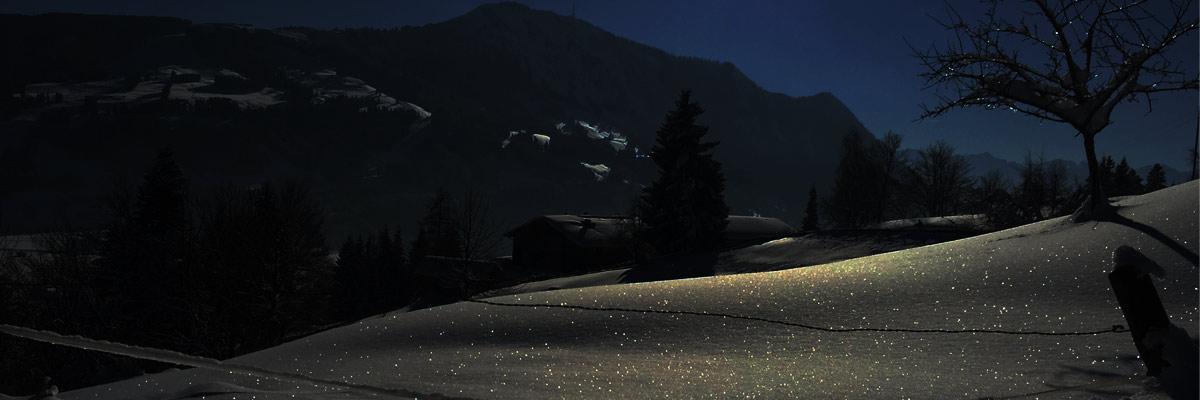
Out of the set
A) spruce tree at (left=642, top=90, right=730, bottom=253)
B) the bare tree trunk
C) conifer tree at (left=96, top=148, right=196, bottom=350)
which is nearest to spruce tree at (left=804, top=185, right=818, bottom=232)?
spruce tree at (left=642, top=90, right=730, bottom=253)

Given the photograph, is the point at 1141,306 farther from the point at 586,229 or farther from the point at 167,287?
the point at 586,229

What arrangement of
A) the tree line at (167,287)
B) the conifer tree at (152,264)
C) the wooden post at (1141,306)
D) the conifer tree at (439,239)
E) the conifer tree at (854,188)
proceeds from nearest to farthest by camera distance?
the wooden post at (1141,306) < the tree line at (167,287) < the conifer tree at (152,264) < the conifer tree at (854,188) < the conifer tree at (439,239)

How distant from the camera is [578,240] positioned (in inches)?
1829

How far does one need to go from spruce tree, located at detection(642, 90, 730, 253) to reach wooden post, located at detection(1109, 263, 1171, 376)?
30.5 metres

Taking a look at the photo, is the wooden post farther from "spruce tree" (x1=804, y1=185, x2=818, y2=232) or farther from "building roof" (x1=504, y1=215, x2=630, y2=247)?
"spruce tree" (x1=804, y1=185, x2=818, y2=232)

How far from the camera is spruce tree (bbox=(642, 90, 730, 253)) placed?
3284 cm

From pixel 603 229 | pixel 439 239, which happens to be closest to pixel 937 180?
pixel 603 229

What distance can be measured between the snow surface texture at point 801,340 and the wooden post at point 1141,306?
0.14m

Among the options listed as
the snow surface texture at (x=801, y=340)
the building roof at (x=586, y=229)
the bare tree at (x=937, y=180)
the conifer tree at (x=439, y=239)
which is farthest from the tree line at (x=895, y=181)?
the snow surface texture at (x=801, y=340)

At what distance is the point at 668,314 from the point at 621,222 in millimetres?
47411

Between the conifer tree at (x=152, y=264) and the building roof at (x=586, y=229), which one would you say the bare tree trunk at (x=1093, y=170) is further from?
the building roof at (x=586, y=229)

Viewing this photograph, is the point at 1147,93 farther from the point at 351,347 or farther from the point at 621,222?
the point at 621,222

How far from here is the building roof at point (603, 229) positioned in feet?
155

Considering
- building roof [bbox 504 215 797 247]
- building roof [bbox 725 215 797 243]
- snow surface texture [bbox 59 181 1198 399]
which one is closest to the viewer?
snow surface texture [bbox 59 181 1198 399]
